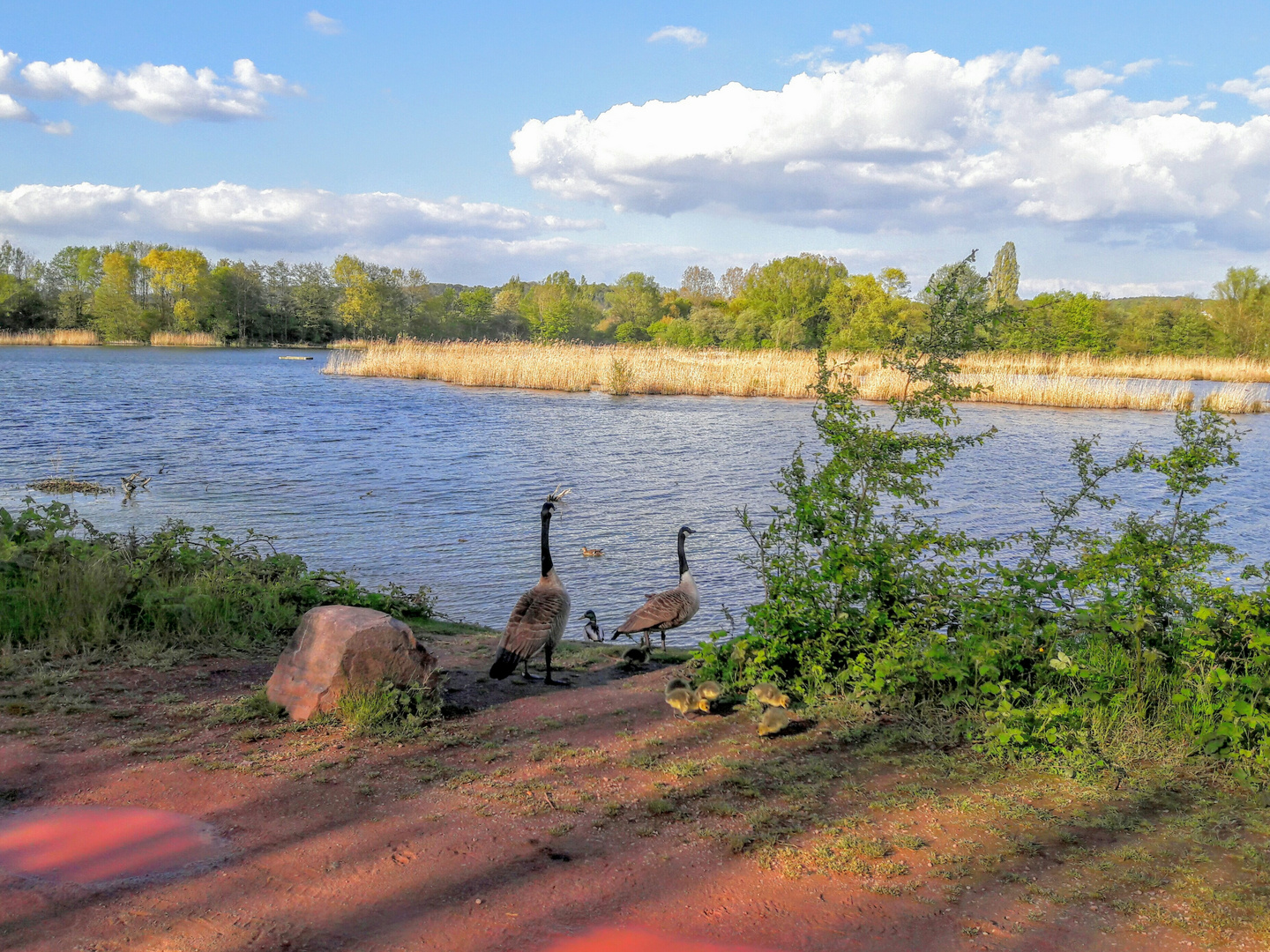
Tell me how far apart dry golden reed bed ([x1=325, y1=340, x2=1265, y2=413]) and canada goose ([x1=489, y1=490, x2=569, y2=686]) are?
28.1 m

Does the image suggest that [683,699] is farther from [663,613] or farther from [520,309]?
[520,309]

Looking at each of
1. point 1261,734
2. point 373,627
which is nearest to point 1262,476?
point 1261,734

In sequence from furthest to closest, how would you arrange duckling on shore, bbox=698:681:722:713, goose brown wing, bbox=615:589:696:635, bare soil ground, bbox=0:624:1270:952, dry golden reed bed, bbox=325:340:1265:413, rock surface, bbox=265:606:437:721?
1. dry golden reed bed, bbox=325:340:1265:413
2. goose brown wing, bbox=615:589:696:635
3. duckling on shore, bbox=698:681:722:713
4. rock surface, bbox=265:606:437:721
5. bare soil ground, bbox=0:624:1270:952

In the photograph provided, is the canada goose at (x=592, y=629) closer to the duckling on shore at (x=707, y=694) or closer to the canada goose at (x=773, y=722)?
the duckling on shore at (x=707, y=694)

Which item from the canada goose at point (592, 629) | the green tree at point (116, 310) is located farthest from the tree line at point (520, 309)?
the canada goose at point (592, 629)

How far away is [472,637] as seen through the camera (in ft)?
24.5

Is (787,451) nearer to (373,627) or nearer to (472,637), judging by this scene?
(472,637)

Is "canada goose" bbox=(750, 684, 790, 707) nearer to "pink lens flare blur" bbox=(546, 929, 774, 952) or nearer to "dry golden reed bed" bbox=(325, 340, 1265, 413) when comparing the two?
"pink lens flare blur" bbox=(546, 929, 774, 952)

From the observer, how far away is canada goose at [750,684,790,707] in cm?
534

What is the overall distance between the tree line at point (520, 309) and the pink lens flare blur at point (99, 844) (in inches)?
2067

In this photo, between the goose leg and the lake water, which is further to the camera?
the lake water

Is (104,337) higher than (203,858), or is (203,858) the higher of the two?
(104,337)

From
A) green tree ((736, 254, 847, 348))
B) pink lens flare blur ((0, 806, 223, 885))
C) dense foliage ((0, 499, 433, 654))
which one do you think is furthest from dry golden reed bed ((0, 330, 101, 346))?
pink lens flare blur ((0, 806, 223, 885))

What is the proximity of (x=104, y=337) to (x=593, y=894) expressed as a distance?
95.2m
